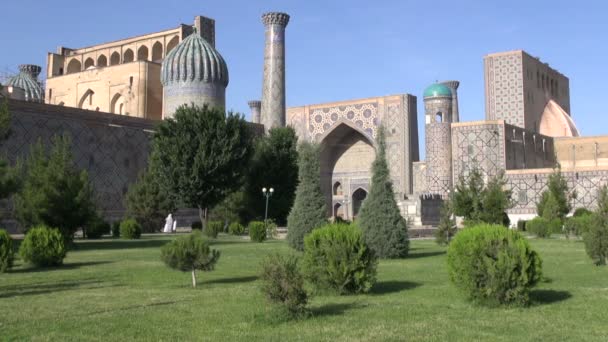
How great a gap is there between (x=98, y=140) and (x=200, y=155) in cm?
609

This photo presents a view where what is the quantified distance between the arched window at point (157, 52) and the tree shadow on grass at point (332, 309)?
3246 centimetres

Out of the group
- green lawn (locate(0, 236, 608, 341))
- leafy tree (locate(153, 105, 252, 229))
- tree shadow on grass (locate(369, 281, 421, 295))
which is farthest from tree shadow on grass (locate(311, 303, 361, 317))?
leafy tree (locate(153, 105, 252, 229))

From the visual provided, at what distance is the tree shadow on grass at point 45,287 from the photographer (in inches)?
296

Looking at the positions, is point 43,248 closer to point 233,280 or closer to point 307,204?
point 233,280

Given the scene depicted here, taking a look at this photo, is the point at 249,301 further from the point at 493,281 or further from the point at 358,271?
the point at 493,281

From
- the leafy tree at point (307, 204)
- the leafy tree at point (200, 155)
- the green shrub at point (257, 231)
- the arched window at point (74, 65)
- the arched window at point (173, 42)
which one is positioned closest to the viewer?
the leafy tree at point (307, 204)

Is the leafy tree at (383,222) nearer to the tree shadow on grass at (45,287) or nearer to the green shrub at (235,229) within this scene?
the tree shadow on grass at (45,287)

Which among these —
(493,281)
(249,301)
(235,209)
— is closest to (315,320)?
(249,301)

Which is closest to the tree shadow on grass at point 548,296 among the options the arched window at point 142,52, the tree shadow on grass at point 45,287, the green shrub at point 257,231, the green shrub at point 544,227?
the tree shadow on grass at point 45,287

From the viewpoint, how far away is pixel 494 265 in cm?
602

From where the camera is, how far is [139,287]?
7.86 metres

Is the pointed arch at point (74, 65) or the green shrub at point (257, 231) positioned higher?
the pointed arch at point (74, 65)

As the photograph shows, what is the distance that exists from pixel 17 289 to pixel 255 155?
17306mm

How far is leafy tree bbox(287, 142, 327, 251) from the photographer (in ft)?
38.5
